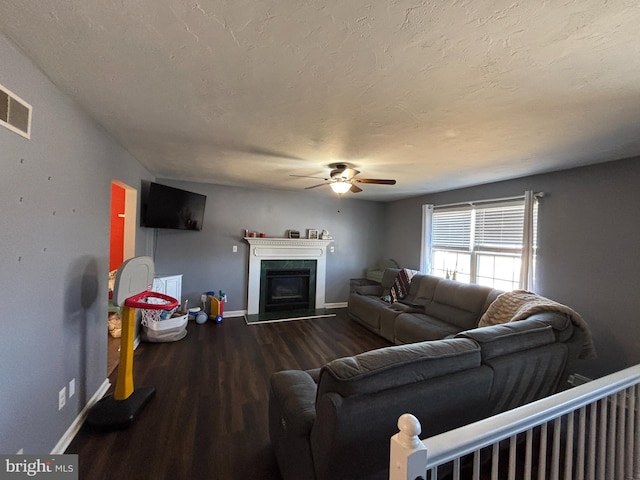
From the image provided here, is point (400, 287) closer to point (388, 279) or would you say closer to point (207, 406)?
point (388, 279)

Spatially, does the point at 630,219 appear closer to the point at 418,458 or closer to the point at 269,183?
the point at 418,458

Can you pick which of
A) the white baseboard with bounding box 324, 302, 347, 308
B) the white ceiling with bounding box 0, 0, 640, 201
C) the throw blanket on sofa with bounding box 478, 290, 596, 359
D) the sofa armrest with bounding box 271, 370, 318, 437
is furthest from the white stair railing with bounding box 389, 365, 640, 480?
the white baseboard with bounding box 324, 302, 347, 308

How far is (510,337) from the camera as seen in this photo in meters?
1.64

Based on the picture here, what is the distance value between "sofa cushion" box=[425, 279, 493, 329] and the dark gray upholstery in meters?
1.55

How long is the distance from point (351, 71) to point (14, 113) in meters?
1.65

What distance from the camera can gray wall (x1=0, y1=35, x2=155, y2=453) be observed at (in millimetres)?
1253

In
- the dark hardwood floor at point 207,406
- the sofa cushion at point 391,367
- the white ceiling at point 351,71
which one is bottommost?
the dark hardwood floor at point 207,406

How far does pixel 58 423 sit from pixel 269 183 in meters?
3.50

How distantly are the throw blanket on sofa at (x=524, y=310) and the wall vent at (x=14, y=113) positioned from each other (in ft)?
11.8

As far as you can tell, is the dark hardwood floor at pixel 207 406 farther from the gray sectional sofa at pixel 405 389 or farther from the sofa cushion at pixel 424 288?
the sofa cushion at pixel 424 288

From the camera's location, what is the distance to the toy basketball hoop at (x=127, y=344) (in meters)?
1.95

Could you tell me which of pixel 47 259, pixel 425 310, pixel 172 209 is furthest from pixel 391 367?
pixel 172 209

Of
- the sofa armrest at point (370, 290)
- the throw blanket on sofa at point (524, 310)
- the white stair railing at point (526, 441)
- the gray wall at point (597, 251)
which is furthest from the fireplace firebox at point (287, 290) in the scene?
the white stair railing at point (526, 441)

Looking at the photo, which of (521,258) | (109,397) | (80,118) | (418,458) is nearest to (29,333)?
(109,397)
